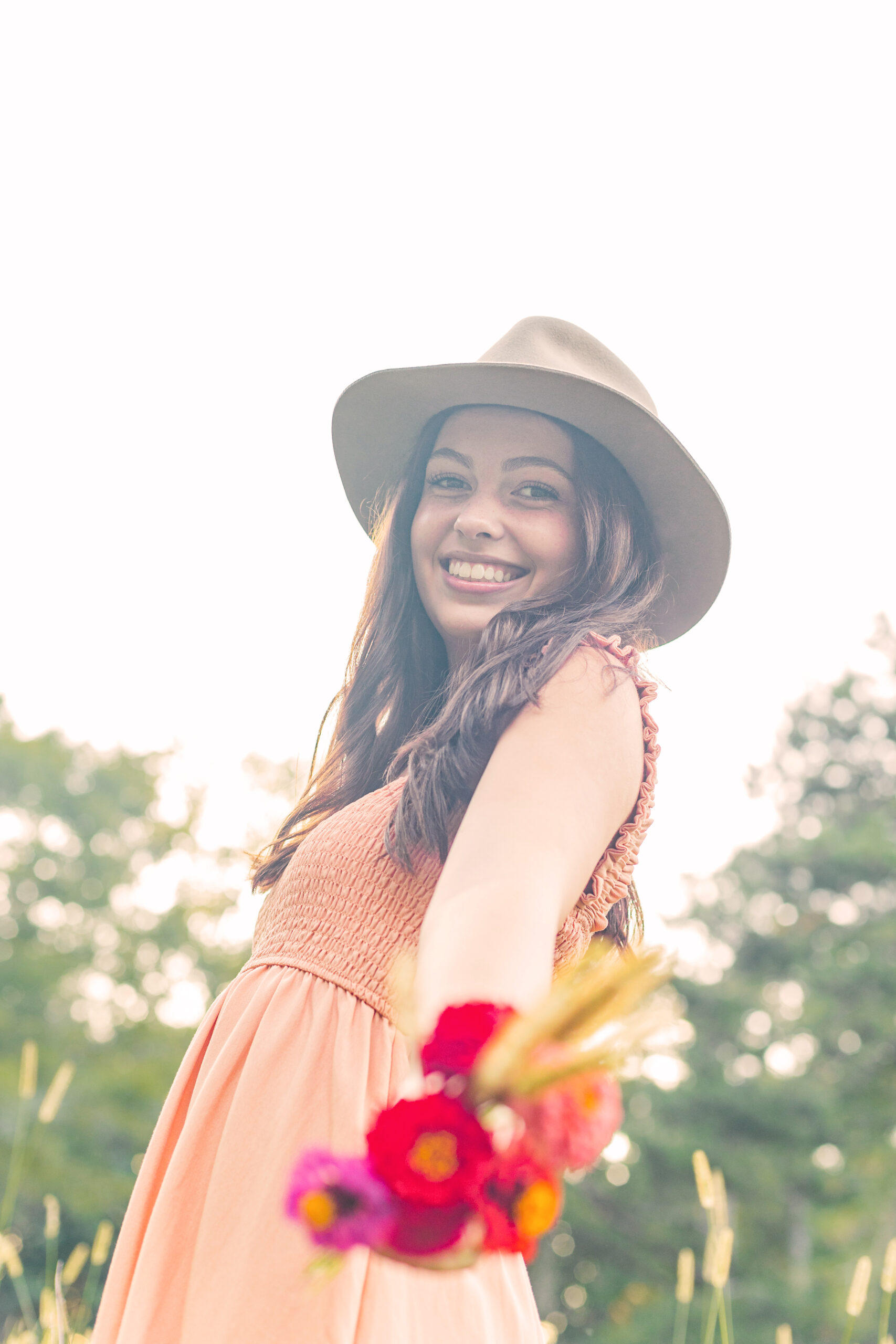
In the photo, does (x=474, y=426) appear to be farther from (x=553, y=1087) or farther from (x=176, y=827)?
(x=176, y=827)

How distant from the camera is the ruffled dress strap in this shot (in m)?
1.25

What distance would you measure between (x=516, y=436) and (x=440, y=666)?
1.48 feet

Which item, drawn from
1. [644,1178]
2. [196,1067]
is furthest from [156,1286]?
[644,1178]

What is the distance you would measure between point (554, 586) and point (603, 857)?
55 cm

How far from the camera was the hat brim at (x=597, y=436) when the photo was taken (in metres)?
1.75

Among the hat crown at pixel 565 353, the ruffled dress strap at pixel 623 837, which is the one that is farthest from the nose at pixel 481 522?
the ruffled dress strap at pixel 623 837

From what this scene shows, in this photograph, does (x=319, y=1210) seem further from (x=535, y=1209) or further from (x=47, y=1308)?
(x=47, y=1308)

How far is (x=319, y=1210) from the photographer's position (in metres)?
0.54

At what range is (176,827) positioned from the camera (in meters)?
23.1

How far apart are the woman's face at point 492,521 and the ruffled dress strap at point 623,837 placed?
0.39 metres

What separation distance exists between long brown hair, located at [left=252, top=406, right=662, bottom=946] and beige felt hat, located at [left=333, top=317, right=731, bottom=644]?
42 mm

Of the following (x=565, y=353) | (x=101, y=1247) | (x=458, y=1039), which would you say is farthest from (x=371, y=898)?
(x=101, y=1247)

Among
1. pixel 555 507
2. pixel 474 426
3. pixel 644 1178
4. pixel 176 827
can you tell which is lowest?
pixel 644 1178

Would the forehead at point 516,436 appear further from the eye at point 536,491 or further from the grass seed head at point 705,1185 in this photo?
the grass seed head at point 705,1185
